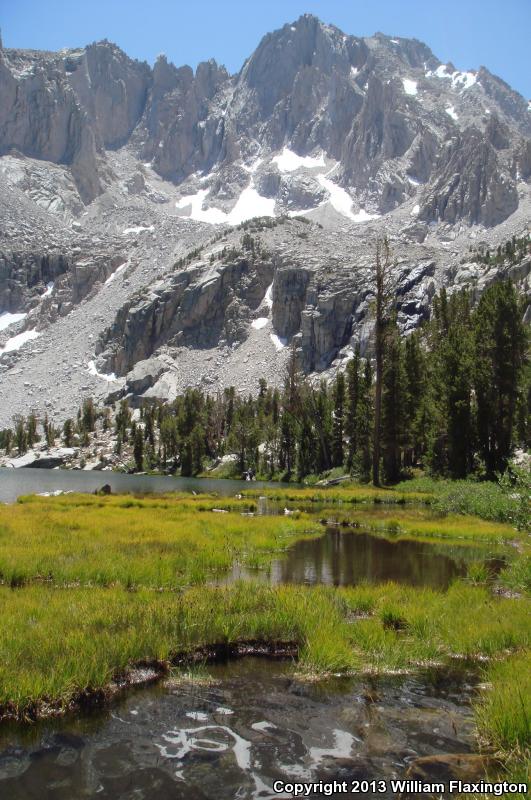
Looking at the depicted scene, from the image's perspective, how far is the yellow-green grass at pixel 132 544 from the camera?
1277 centimetres

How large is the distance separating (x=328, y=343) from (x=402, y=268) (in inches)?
1387

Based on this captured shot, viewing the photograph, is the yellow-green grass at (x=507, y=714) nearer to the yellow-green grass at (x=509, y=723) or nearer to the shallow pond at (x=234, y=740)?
the yellow-green grass at (x=509, y=723)

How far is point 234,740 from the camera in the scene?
19.5ft

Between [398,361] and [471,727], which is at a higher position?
[398,361]

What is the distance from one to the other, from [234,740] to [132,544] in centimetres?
1151

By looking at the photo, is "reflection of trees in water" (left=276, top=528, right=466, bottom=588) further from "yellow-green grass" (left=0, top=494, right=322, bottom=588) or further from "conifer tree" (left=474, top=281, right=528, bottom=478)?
"conifer tree" (left=474, top=281, right=528, bottom=478)

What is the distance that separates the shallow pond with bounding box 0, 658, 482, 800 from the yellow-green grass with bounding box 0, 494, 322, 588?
5701mm

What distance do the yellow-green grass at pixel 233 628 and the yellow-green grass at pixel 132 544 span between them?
1.81 metres

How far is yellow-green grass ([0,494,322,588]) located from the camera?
1277 cm

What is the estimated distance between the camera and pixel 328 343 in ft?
639

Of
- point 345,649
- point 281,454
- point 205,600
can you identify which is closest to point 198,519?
point 205,600

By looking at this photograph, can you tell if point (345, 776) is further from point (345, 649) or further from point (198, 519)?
point (198, 519)

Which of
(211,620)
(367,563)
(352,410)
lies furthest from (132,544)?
(352,410)

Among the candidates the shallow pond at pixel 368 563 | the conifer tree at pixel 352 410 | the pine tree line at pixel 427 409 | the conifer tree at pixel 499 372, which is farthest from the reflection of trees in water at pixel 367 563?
the conifer tree at pixel 352 410
